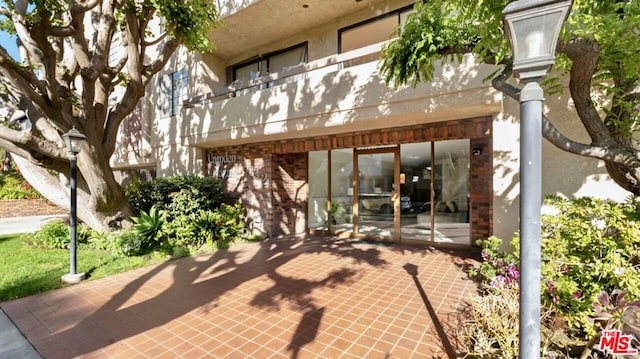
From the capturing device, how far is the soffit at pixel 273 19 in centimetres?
775

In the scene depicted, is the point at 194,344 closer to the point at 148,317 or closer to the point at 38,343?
the point at 148,317

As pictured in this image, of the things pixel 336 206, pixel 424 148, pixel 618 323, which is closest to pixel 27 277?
pixel 336 206

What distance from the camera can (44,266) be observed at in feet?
19.7

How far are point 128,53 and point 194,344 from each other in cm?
678

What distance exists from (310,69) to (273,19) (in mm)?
2643

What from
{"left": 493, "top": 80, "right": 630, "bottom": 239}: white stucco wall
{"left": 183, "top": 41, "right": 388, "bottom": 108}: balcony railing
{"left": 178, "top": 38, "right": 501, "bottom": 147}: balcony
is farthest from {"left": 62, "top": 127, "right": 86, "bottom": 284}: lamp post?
{"left": 493, "top": 80, "right": 630, "bottom": 239}: white stucco wall

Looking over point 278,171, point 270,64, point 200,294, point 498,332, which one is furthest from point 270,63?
point 498,332

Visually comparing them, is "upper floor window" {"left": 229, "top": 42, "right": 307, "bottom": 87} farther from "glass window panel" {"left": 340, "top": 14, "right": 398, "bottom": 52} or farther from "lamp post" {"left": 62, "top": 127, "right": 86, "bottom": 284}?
"lamp post" {"left": 62, "top": 127, "right": 86, "bottom": 284}

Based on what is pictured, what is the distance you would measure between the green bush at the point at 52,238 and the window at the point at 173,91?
17.0ft

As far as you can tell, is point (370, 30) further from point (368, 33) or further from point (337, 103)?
point (337, 103)

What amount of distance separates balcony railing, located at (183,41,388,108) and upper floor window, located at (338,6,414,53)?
1327 millimetres

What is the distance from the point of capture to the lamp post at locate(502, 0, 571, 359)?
5.65 feet

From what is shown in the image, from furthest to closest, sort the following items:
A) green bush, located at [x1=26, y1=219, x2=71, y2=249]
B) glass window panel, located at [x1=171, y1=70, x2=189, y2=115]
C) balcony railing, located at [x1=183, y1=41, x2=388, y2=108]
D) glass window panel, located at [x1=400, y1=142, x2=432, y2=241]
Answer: glass window panel, located at [x1=171, y1=70, x2=189, y2=115] → glass window panel, located at [x1=400, y1=142, x2=432, y2=241] → green bush, located at [x1=26, y1=219, x2=71, y2=249] → balcony railing, located at [x1=183, y1=41, x2=388, y2=108]

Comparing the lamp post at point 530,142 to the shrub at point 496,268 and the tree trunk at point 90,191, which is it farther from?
the tree trunk at point 90,191
